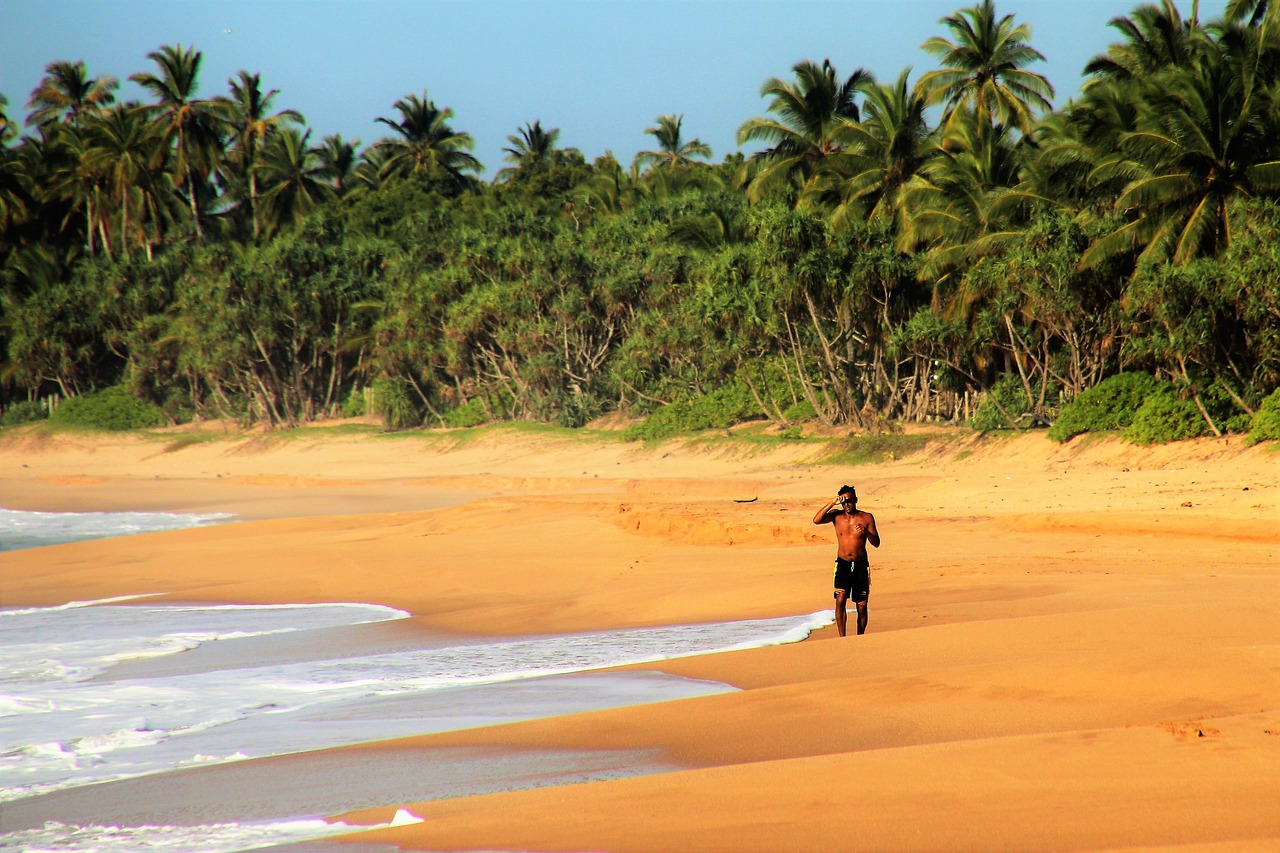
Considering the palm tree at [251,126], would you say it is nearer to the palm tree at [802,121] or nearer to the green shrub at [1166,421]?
the palm tree at [802,121]

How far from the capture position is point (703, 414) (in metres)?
32.5

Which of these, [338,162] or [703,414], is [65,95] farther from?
[703,414]

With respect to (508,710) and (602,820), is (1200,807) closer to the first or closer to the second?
(602,820)

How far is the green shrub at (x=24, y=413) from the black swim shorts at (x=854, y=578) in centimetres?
4984

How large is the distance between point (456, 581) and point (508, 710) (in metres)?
6.54

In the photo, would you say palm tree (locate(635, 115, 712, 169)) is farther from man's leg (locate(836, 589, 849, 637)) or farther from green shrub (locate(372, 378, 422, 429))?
man's leg (locate(836, 589, 849, 637))

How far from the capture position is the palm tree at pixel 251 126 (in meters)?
58.4

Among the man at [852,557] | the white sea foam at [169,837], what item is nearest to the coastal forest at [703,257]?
the man at [852,557]

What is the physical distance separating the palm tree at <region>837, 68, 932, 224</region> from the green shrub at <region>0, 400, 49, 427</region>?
37.5 metres

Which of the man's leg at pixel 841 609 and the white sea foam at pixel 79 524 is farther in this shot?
the white sea foam at pixel 79 524

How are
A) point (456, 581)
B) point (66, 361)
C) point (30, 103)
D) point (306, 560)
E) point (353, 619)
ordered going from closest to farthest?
point (353, 619)
point (456, 581)
point (306, 560)
point (66, 361)
point (30, 103)

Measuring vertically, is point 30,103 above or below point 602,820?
above

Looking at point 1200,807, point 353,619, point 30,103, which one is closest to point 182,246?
point 30,103

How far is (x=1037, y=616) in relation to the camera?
7.54m
